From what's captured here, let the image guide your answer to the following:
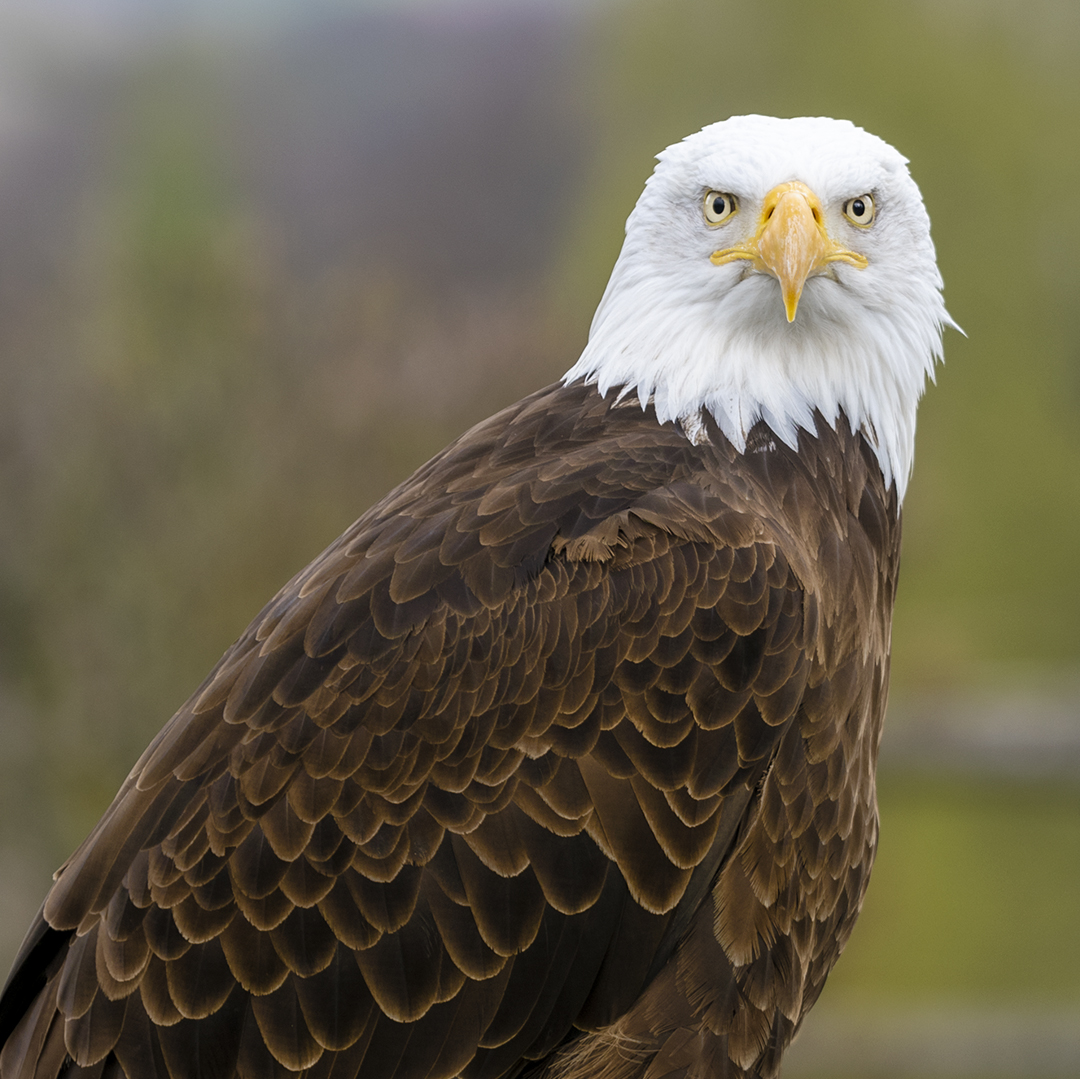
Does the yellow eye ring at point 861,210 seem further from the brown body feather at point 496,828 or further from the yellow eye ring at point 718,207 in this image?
the brown body feather at point 496,828

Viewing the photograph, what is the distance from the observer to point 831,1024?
15.9m

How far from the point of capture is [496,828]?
263 cm

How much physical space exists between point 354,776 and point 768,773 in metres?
0.74

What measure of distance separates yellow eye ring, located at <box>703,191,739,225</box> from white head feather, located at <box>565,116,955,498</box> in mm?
18

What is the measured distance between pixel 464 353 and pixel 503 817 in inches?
378

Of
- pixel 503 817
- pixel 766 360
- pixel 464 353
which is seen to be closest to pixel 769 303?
pixel 766 360

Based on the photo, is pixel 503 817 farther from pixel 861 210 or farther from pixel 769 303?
pixel 861 210

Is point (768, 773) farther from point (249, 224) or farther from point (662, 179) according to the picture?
point (249, 224)

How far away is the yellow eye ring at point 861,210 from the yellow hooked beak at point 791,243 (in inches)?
3.4

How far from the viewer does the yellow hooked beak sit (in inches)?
114

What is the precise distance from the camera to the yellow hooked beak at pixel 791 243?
2887 mm

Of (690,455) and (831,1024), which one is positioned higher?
(831,1024)

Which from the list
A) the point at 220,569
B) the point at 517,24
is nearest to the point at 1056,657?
the point at 220,569

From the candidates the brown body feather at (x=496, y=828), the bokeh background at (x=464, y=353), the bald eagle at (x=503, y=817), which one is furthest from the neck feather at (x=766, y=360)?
the bokeh background at (x=464, y=353)
